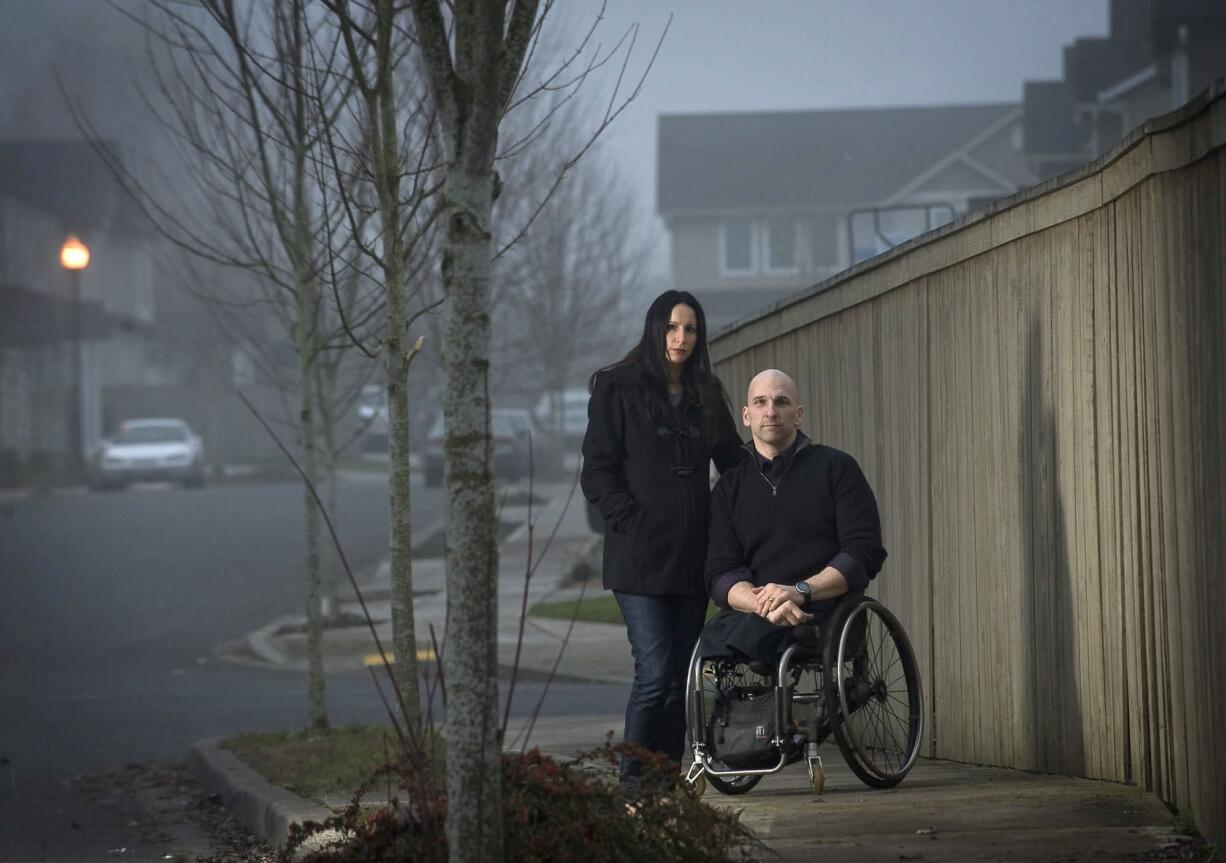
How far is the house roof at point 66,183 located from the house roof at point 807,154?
18.9 metres

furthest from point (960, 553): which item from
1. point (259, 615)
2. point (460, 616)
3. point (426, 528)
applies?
point (426, 528)

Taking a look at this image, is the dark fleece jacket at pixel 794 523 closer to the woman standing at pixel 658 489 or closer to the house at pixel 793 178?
the woman standing at pixel 658 489

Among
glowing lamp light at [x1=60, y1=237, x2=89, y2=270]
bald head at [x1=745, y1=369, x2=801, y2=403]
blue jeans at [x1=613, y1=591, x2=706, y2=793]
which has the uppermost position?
glowing lamp light at [x1=60, y1=237, x2=89, y2=270]

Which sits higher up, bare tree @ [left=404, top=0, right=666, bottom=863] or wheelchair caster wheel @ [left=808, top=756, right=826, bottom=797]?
bare tree @ [left=404, top=0, right=666, bottom=863]

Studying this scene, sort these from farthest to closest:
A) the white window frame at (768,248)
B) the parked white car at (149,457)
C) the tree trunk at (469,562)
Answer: the white window frame at (768,248) < the parked white car at (149,457) < the tree trunk at (469,562)

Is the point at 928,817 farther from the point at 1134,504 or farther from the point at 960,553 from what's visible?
the point at 960,553

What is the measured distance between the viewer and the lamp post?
26.1m

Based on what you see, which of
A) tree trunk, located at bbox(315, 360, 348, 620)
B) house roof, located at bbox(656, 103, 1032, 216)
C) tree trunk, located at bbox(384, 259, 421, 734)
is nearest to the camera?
tree trunk, located at bbox(384, 259, 421, 734)

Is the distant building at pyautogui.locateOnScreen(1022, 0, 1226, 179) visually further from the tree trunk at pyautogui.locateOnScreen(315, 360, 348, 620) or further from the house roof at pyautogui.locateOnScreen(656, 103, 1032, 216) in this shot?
the tree trunk at pyautogui.locateOnScreen(315, 360, 348, 620)

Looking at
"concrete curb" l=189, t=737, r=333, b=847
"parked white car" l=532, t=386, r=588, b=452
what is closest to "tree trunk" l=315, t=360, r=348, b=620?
"concrete curb" l=189, t=737, r=333, b=847

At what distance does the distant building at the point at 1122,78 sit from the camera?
98.1ft

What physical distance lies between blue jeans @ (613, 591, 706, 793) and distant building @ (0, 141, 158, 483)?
4011 centimetres

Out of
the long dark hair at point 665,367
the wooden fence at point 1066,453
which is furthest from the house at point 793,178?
the long dark hair at point 665,367

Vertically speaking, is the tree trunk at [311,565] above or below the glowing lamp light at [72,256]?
below
